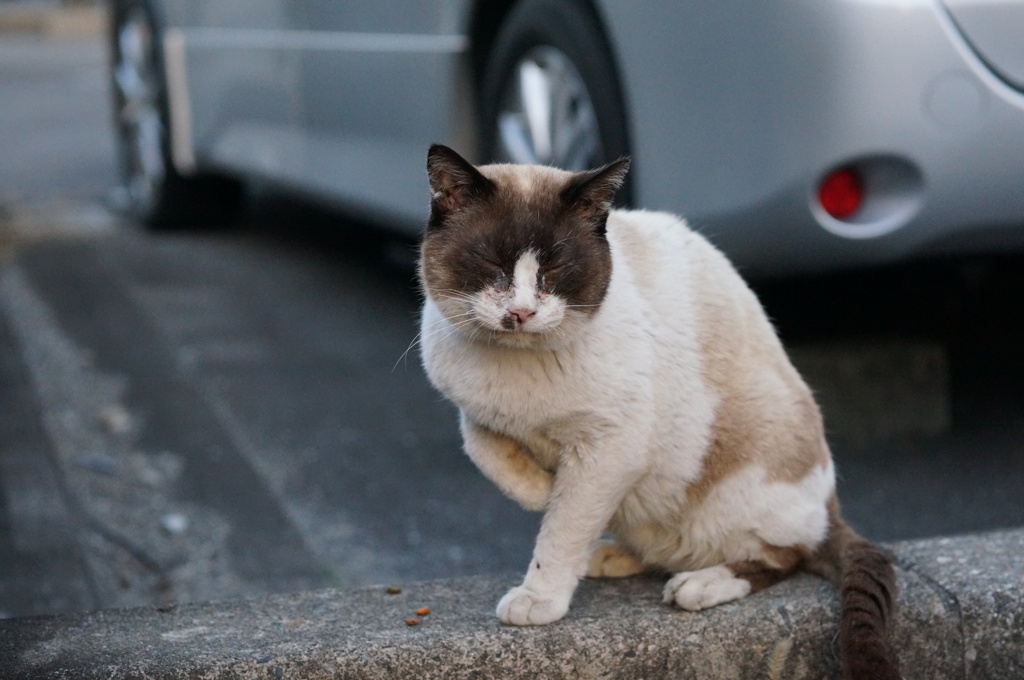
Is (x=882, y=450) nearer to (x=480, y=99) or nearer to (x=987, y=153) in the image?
(x=987, y=153)

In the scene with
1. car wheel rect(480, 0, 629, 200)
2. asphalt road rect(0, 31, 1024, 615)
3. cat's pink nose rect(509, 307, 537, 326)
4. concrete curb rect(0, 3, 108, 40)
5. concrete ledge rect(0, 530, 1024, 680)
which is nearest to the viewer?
cat's pink nose rect(509, 307, 537, 326)

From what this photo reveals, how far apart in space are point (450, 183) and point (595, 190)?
0.84 feet

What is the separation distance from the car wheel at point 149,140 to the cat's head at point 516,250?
4527 millimetres

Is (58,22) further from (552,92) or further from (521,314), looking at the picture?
(521,314)

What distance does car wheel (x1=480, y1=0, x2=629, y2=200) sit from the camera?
3455 mm

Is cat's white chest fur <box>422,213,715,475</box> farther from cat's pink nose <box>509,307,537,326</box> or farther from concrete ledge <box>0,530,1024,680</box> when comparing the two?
concrete ledge <box>0,530,1024,680</box>

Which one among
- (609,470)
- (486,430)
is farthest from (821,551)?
(486,430)

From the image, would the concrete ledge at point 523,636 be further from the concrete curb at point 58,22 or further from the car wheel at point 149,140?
the concrete curb at point 58,22

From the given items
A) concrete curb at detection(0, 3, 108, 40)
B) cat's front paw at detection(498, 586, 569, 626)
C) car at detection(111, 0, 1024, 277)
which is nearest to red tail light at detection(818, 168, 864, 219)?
car at detection(111, 0, 1024, 277)

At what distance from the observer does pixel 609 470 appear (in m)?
2.19

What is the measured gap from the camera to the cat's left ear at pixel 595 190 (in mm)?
2121

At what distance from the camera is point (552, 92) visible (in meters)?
3.75

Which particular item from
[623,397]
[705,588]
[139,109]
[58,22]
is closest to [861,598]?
[705,588]

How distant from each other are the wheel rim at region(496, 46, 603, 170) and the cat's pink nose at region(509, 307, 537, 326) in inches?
61.8
